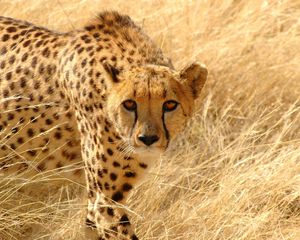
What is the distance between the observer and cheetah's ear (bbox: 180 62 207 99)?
3.51m

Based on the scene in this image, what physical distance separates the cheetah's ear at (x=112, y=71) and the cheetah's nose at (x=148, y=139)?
0.98 ft

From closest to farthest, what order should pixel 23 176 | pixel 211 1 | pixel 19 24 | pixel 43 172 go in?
pixel 43 172, pixel 23 176, pixel 19 24, pixel 211 1

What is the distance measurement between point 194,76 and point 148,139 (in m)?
0.36

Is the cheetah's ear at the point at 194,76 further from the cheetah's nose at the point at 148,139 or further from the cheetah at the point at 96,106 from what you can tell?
the cheetah's nose at the point at 148,139

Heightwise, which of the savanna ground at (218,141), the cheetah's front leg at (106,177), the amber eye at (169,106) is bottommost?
the savanna ground at (218,141)

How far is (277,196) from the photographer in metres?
4.28

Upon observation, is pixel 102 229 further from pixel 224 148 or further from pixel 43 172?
pixel 224 148

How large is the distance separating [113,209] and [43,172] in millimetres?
312

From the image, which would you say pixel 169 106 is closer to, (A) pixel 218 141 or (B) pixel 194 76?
(B) pixel 194 76

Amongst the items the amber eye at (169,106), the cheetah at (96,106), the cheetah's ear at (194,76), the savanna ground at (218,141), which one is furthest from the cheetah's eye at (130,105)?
the savanna ground at (218,141)

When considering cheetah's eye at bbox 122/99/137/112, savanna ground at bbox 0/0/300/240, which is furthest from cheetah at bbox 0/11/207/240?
savanna ground at bbox 0/0/300/240

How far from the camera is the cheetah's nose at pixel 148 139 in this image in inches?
131

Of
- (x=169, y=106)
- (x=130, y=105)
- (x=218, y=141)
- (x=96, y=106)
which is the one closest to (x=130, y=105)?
(x=130, y=105)

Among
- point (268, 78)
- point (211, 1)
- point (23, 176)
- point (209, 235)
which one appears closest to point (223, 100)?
point (268, 78)
